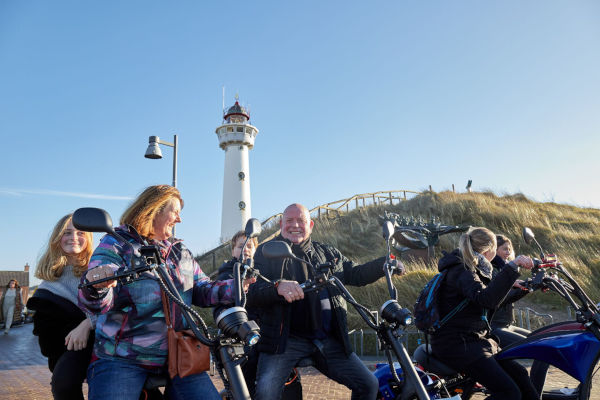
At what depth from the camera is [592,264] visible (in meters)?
14.1

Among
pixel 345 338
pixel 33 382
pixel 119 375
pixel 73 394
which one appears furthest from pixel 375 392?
pixel 33 382

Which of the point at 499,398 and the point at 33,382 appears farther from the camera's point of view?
the point at 33,382

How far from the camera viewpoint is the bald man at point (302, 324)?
117 inches

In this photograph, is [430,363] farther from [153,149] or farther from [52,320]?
[153,149]

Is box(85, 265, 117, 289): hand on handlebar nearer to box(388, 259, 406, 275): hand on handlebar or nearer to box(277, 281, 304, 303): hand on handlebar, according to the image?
box(277, 281, 304, 303): hand on handlebar

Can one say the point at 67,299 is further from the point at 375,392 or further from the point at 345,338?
the point at 375,392

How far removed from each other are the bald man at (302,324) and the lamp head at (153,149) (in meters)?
10.1

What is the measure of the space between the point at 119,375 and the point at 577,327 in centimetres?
284

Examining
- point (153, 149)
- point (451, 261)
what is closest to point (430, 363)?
point (451, 261)

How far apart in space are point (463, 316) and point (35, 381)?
7.47 metres

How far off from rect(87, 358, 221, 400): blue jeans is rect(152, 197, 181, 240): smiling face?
27.3 inches

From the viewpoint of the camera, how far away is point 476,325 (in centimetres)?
321

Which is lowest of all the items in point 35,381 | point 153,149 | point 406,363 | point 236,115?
point 35,381

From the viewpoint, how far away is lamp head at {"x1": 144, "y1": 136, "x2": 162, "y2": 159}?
41.3 feet
